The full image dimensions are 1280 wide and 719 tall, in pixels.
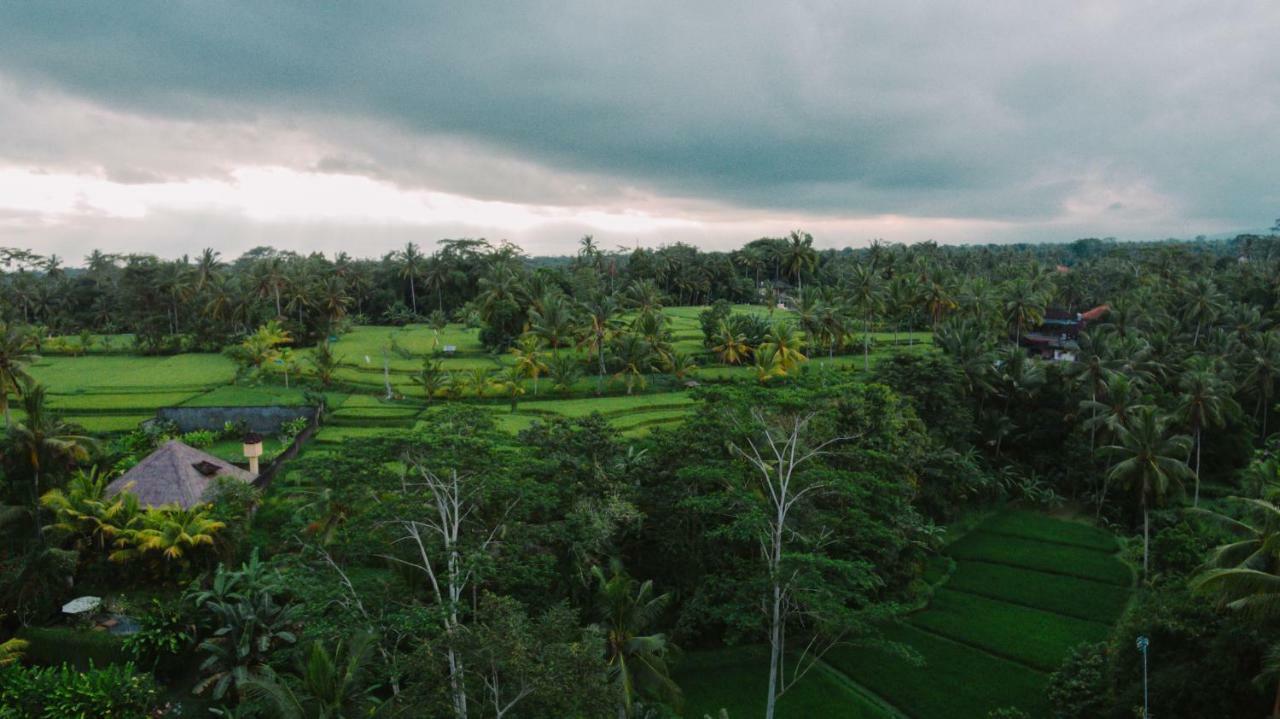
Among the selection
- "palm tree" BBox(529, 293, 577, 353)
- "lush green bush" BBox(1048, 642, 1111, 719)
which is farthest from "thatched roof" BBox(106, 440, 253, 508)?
"lush green bush" BBox(1048, 642, 1111, 719)

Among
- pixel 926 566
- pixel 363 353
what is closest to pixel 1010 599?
pixel 926 566

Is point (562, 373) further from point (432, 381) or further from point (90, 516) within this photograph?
point (90, 516)

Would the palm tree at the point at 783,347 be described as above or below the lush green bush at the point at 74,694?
above

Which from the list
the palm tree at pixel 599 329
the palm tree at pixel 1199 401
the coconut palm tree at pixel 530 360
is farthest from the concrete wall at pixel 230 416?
the palm tree at pixel 1199 401

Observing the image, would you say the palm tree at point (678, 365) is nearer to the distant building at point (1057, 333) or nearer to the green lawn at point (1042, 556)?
the green lawn at point (1042, 556)

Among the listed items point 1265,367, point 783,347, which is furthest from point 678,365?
point 1265,367
